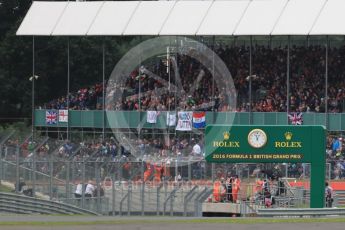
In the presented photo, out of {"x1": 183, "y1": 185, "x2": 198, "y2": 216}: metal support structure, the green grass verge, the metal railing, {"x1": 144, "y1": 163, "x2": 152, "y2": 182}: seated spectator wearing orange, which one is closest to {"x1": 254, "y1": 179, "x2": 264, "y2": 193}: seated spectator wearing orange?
{"x1": 183, "y1": 185, "x2": 198, "y2": 216}: metal support structure

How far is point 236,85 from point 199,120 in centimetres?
451

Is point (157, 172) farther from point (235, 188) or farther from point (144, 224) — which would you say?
point (144, 224)

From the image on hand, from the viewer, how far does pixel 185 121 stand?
176ft

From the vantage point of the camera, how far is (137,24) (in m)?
57.5

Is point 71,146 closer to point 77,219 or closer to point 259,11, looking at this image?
point 77,219

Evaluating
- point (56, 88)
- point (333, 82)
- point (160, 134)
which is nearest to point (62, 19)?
point (160, 134)

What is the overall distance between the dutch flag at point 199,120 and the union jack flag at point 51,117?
7.99 m

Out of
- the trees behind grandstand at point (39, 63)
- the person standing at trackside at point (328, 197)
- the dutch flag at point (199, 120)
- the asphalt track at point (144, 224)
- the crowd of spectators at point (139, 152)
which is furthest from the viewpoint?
the trees behind grandstand at point (39, 63)

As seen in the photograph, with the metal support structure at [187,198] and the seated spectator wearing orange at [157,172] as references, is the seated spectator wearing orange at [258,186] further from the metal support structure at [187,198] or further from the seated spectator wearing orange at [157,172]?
the seated spectator wearing orange at [157,172]

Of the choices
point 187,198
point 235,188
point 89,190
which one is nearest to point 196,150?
point 235,188

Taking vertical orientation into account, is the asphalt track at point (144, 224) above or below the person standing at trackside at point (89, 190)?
below

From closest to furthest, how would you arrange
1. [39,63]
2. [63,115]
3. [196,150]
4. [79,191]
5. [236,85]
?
[79,191]
[196,150]
[236,85]
[63,115]
[39,63]

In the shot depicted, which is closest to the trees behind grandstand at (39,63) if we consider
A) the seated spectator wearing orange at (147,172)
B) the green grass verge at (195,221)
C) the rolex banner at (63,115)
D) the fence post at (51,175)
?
the rolex banner at (63,115)

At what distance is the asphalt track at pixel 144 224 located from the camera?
98.3 feet
